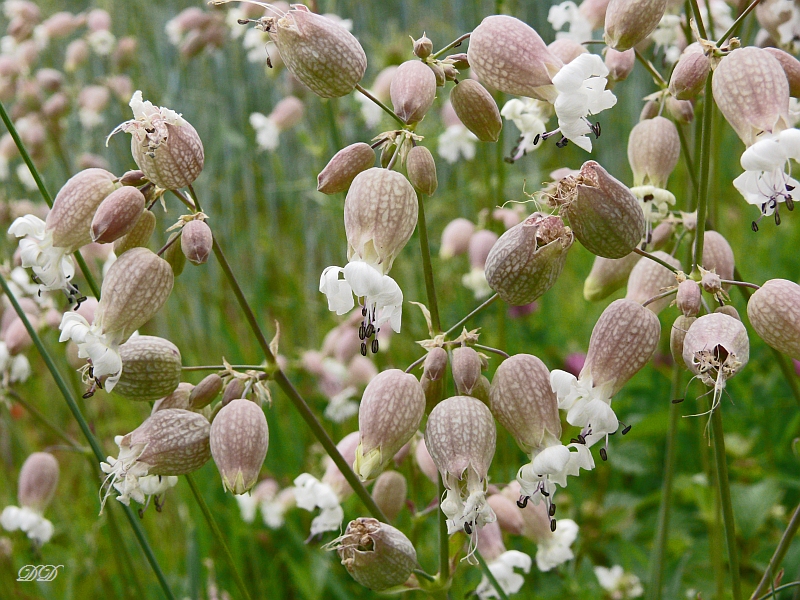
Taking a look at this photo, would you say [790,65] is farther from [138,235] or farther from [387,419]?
[138,235]

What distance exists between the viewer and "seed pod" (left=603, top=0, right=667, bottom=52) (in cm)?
104

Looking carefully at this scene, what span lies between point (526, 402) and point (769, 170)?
14.8 inches

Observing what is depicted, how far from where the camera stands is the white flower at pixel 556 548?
54.6 inches

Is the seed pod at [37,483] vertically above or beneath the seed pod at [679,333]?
beneath

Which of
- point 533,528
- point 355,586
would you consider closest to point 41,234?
point 533,528

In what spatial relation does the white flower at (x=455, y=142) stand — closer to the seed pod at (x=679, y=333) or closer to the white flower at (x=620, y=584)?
the white flower at (x=620, y=584)

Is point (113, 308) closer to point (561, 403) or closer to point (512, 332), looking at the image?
point (561, 403)

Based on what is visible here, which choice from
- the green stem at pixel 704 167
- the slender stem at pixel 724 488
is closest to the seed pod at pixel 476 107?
the green stem at pixel 704 167

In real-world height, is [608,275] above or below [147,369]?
below

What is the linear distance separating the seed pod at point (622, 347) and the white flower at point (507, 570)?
43 cm

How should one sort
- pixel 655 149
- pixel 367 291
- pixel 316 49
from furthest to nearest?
pixel 655 149 → pixel 316 49 → pixel 367 291

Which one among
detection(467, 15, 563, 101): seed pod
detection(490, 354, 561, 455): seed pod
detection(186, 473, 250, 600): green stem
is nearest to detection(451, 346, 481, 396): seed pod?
detection(490, 354, 561, 455): seed pod

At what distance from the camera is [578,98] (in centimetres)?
97

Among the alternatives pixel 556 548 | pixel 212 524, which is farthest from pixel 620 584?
pixel 212 524
